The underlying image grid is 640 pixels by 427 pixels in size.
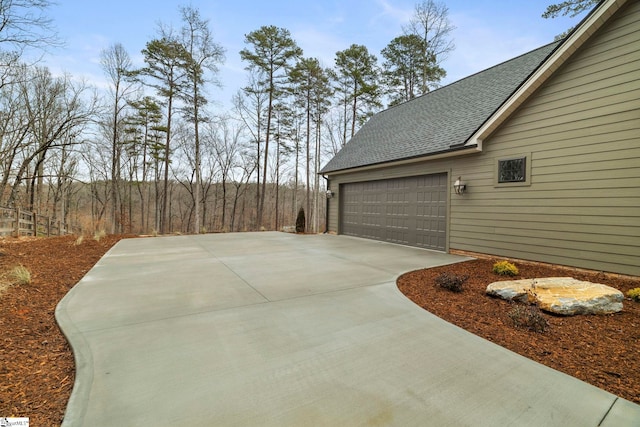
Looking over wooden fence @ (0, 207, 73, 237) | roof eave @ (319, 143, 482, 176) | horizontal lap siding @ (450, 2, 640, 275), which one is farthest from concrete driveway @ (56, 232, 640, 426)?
wooden fence @ (0, 207, 73, 237)

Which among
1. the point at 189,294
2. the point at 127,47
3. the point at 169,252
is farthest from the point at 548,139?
the point at 127,47

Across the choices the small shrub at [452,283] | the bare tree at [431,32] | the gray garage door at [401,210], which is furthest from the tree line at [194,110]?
the small shrub at [452,283]

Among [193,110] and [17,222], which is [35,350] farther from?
[193,110]

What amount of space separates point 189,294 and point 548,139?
22.0 ft

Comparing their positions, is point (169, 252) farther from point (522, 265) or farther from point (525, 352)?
point (522, 265)

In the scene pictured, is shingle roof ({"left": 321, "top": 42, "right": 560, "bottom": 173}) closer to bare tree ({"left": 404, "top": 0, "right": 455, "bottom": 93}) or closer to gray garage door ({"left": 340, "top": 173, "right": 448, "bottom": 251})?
gray garage door ({"left": 340, "top": 173, "right": 448, "bottom": 251})

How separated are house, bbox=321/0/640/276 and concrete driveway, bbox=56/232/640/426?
12.1 feet

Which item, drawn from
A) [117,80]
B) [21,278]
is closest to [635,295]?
[21,278]

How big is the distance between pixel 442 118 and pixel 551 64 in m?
3.46

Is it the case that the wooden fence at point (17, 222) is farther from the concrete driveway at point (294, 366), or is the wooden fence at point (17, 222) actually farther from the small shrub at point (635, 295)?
the small shrub at point (635, 295)

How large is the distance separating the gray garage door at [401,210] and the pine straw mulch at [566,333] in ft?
10.9

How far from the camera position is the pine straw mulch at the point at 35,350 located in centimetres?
168

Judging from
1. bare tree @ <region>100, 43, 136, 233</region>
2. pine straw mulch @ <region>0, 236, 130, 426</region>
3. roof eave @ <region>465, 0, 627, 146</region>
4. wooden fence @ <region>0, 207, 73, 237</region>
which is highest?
bare tree @ <region>100, 43, 136, 233</region>

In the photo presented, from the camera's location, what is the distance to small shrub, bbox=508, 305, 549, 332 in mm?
2723
